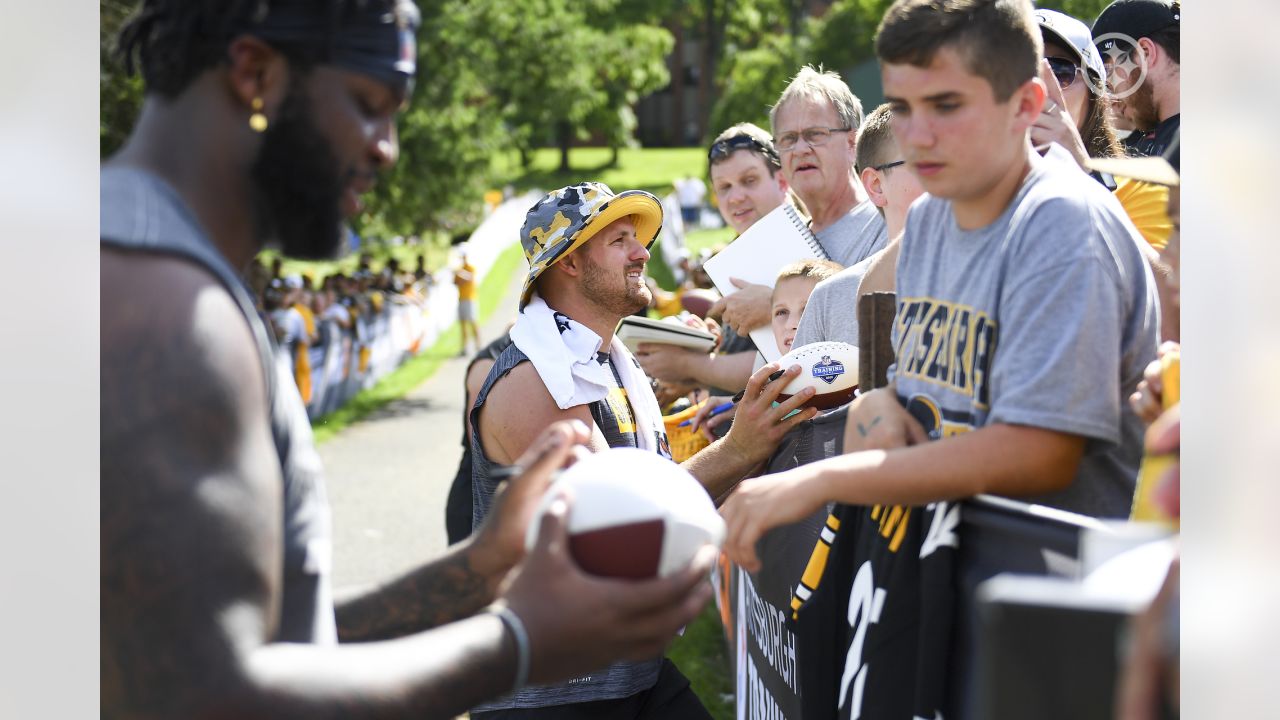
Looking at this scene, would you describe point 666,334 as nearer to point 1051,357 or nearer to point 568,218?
point 568,218

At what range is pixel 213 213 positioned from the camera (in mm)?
1890

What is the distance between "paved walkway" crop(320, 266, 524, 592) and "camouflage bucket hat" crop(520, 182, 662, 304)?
3068 mm

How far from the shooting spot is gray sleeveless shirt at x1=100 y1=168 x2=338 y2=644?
5.86ft

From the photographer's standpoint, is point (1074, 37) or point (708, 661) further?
point (708, 661)

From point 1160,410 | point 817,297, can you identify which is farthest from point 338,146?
point 817,297

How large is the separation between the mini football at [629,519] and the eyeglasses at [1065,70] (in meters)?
2.04

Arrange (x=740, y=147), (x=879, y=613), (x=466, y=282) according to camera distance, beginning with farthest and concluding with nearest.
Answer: (x=466, y=282) < (x=740, y=147) < (x=879, y=613)

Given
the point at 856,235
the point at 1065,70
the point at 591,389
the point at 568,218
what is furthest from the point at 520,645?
the point at 856,235

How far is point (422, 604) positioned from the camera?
2.23 m

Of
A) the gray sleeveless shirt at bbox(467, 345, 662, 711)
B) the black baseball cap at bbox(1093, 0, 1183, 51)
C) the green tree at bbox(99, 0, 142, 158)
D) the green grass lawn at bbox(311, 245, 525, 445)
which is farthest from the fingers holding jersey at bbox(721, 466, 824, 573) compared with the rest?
the green grass lawn at bbox(311, 245, 525, 445)

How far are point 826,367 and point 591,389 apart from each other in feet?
2.44

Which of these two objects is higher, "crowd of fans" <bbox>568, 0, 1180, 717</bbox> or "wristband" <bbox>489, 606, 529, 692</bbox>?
"crowd of fans" <bbox>568, 0, 1180, 717</bbox>

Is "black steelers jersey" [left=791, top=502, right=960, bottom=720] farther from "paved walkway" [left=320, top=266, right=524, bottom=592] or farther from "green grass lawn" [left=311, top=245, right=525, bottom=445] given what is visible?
"green grass lawn" [left=311, top=245, right=525, bottom=445]

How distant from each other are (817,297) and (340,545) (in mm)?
6702
